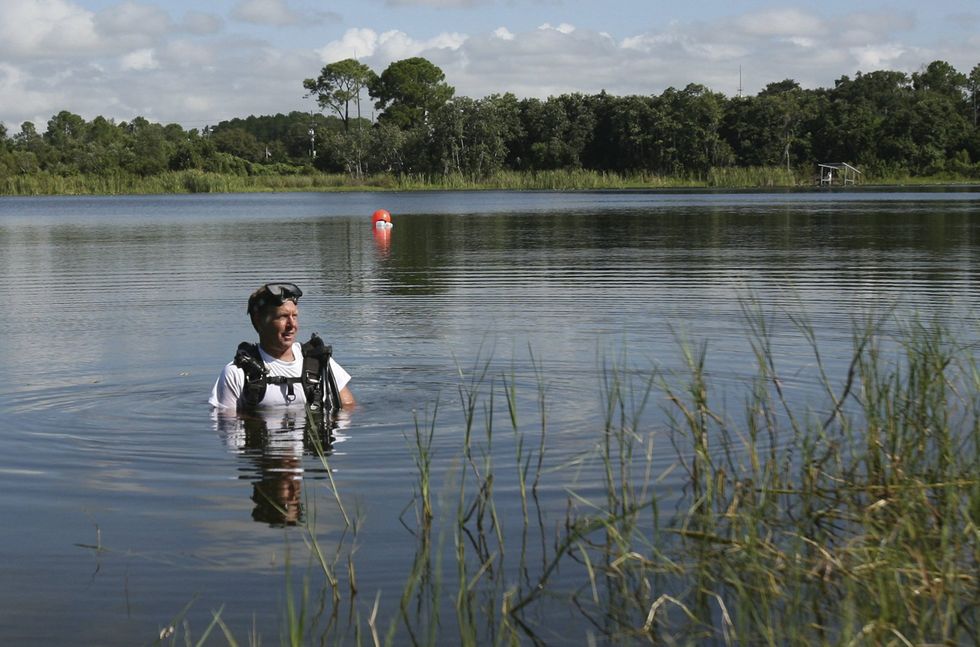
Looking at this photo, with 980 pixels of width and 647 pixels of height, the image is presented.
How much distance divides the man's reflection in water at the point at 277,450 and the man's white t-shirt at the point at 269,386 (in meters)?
0.09

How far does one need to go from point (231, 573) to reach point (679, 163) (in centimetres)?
9678

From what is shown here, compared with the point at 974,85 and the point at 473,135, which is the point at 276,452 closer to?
the point at 473,135

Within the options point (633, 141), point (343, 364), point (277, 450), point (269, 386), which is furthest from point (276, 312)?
point (633, 141)

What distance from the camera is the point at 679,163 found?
10038 centimetres

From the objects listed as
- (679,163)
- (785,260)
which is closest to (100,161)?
(679,163)

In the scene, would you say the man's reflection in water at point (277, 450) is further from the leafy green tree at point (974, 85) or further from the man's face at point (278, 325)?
the leafy green tree at point (974, 85)

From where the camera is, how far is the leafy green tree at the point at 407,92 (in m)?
141

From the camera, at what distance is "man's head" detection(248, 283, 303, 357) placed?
8.85 meters

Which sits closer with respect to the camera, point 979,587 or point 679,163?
point 979,587

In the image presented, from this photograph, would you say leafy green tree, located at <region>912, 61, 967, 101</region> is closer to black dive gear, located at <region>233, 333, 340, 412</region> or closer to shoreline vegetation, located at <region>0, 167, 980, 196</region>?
shoreline vegetation, located at <region>0, 167, 980, 196</region>

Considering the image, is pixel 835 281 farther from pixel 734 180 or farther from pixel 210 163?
pixel 210 163

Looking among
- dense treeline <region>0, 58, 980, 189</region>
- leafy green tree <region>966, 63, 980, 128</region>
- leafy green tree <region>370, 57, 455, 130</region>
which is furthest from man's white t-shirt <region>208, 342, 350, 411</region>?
leafy green tree <region>370, 57, 455, 130</region>

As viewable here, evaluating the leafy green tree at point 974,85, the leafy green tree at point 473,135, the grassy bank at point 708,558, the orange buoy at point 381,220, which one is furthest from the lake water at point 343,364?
the leafy green tree at point 974,85

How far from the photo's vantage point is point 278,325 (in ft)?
29.4
